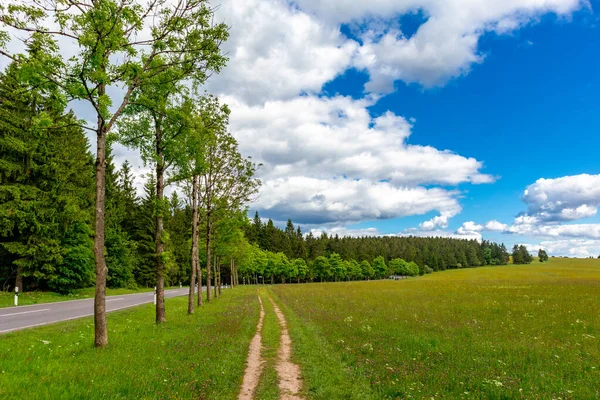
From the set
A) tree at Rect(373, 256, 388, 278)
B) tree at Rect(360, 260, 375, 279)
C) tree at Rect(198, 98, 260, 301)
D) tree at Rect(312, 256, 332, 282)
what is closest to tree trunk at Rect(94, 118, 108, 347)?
tree at Rect(198, 98, 260, 301)

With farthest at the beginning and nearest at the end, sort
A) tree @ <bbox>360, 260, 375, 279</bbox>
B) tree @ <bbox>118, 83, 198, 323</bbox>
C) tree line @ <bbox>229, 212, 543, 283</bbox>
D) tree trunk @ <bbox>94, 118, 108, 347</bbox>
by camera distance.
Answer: tree @ <bbox>360, 260, 375, 279</bbox> → tree line @ <bbox>229, 212, 543, 283</bbox> → tree @ <bbox>118, 83, 198, 323</bbox> → tree trunk @ <bbox>94, 118, 108, 347</bbox>

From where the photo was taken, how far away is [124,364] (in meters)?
9.16

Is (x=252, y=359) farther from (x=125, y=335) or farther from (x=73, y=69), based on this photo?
(x=73, y=69)

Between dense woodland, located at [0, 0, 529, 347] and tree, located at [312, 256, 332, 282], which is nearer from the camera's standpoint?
dense woodland, located at [0, 0, 529, 347]

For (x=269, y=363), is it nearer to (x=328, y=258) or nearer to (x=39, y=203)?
(x=39, y=203)

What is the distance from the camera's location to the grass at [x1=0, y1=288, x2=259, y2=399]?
282 inches

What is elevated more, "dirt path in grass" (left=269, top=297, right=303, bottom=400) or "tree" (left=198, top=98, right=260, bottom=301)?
"tree" (left=198, top=98, right=260, bottom=301)

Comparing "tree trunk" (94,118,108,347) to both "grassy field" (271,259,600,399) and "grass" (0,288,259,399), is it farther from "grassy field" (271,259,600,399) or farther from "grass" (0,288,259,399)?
"grassy field" (271,259,600,399)

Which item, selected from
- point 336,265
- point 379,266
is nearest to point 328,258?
point 336,265

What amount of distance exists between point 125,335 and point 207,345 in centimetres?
380

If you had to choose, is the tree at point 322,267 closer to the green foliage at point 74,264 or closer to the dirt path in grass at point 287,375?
the green foliage at point 74,264

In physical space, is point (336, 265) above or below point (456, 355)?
below

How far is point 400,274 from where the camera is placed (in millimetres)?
158625

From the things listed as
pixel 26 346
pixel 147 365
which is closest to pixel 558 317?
pixel 147 365
